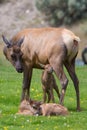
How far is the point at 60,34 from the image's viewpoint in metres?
15.1

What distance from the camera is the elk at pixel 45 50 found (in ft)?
48.9

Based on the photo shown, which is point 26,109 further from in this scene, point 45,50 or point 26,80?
point 26,80

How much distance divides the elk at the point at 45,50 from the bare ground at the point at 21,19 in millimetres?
26645

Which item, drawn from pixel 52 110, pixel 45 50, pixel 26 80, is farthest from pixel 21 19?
pixel 52 110

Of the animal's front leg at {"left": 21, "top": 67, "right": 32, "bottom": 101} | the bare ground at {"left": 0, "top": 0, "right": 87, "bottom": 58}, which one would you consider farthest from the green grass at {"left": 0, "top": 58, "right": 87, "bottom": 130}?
the bare ground at {"left": 0, "top": 0, "right": 87, "bottom": 58}

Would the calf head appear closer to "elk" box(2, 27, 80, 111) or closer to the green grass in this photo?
"elk" box(2, 27, 80, 111)

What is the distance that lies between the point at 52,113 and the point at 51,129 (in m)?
1.84

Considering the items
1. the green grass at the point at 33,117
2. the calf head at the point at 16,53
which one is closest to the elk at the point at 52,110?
the green grass at the point at 33,117

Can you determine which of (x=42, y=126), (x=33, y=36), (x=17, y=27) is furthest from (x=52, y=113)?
(x=17, y=27)

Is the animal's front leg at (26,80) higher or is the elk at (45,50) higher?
the elk at (45,50)

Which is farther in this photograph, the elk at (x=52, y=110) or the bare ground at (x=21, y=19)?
the bare ground at (x=21, y=19)

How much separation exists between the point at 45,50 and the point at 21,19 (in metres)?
31.4

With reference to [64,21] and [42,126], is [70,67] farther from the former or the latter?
[64,21]

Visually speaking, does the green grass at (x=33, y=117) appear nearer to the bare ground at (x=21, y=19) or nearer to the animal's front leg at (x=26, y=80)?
the animal's front leg at (x=26, y=80)
